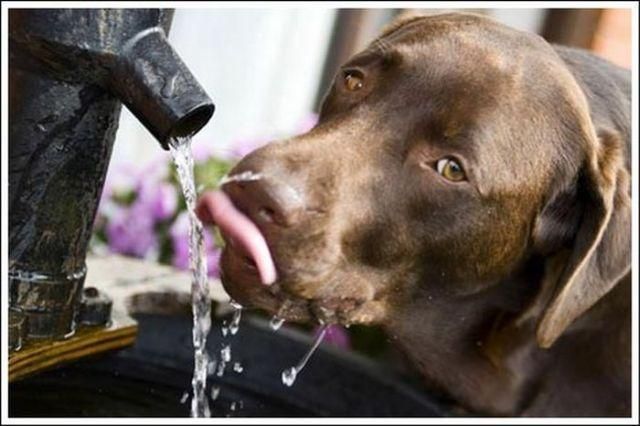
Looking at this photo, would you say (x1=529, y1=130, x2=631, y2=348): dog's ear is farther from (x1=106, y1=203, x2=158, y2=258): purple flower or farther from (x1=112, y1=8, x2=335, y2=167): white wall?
(x1=112, y1=8, x2=335, y2=167): white wall

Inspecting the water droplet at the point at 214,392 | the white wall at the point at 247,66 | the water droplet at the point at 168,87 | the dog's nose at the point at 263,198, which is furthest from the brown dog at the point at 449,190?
the white wall at the point at 247,66

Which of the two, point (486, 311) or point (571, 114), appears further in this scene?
point (486, 311)

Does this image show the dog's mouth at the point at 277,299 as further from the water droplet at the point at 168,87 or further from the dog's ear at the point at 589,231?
the dog's ear at the point at 589,231

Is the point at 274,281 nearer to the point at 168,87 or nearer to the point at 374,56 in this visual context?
the point at 168,87

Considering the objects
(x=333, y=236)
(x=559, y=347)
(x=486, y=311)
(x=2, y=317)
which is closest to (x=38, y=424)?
(x=2, y=317)

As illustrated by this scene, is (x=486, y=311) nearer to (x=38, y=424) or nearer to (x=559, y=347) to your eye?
(x=559, y=347)

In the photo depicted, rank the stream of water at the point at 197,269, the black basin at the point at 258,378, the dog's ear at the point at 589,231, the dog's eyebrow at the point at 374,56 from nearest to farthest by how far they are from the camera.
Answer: the stream of water at the point at 197,269 → the dog's eyebrow at the point at 374,56 → the dog's ear at the point at 589,231 → the black basin at the point at 258,378

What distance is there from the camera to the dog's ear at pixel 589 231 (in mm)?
2357

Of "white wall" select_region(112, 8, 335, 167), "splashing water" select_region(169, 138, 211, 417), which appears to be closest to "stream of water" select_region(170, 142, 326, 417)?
→ "splashing water" select_region(169, 138, 211, 417)

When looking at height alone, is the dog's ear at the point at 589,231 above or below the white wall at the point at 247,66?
above

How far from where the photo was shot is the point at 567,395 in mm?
2811

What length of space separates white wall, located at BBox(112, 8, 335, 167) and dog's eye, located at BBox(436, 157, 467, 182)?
240 centimetres

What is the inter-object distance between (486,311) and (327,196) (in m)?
0.78

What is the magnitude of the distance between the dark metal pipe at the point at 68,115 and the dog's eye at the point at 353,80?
36 cm
